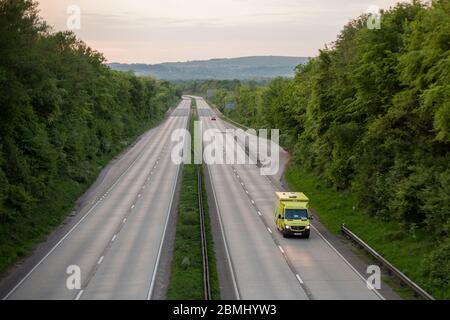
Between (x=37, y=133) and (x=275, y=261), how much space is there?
84.6ft

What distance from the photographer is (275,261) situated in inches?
1459

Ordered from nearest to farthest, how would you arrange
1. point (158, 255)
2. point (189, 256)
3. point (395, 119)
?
Answer: point (189, 256), point (158, 255), point (395, 119)

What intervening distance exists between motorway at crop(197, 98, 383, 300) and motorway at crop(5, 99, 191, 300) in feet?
16.5

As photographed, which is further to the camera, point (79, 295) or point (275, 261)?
point (275, 261)

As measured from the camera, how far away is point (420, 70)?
39.2m

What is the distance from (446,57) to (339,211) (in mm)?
18421

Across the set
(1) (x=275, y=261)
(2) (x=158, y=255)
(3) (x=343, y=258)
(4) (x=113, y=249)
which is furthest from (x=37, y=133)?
(3) (x=343, y=258)

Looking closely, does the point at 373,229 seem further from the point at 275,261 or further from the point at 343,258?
the point at 275,261

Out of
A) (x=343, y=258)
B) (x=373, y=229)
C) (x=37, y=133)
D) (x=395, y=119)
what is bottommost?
(x=343, y=258)

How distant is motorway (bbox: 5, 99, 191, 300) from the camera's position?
102 feet

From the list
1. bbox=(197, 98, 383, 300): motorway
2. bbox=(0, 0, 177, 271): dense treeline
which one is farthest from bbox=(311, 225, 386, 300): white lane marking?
bbox=(0, 0, 177, 271): dense treeline

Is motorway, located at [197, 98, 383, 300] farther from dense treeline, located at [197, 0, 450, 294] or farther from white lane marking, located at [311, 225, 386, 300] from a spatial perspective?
dense treeline, located at [197, 0, 450, 294]

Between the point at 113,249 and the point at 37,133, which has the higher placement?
the point at 37,133
